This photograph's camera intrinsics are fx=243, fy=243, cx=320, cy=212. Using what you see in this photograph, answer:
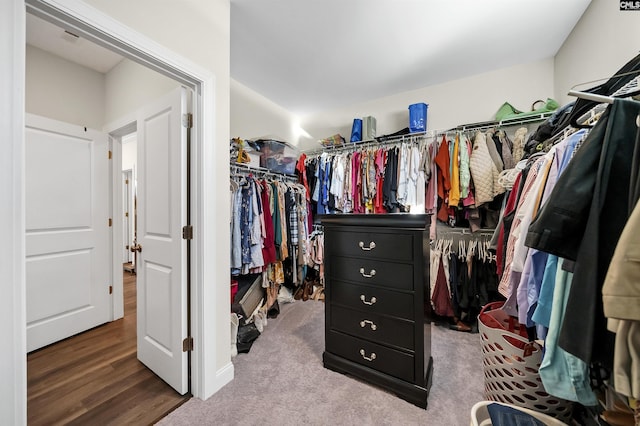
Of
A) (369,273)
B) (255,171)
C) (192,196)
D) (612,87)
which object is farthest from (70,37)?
(612,87)

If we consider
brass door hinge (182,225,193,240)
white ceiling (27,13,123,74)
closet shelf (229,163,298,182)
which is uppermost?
white ceiling (27,13,123,74)

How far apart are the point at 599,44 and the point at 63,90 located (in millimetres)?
4542

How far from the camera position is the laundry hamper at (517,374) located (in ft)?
3.84

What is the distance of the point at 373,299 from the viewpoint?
159 centimetres

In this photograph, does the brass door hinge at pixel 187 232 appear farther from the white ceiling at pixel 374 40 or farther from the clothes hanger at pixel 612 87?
the clothes hanger at pixel 612 87

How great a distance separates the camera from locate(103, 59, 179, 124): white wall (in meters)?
1.92

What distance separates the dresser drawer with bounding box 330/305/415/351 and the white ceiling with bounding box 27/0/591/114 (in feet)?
7.27

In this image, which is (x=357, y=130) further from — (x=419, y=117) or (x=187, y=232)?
(x=187, y=232)

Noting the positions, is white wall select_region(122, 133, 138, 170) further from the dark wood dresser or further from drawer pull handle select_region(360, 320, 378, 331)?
drawer pull handle select_region(360, 320, 378, 331)

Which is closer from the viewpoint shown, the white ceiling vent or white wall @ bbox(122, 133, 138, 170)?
the white ceiling vent

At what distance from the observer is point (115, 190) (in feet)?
8.70

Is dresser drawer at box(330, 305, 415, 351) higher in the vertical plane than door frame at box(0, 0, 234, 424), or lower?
lower

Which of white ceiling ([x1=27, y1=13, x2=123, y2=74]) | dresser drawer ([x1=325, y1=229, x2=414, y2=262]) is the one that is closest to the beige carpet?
dresser drawer ([x1=325, y1=229, x2=414, y2=262])

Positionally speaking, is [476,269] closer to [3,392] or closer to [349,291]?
[349,291]
